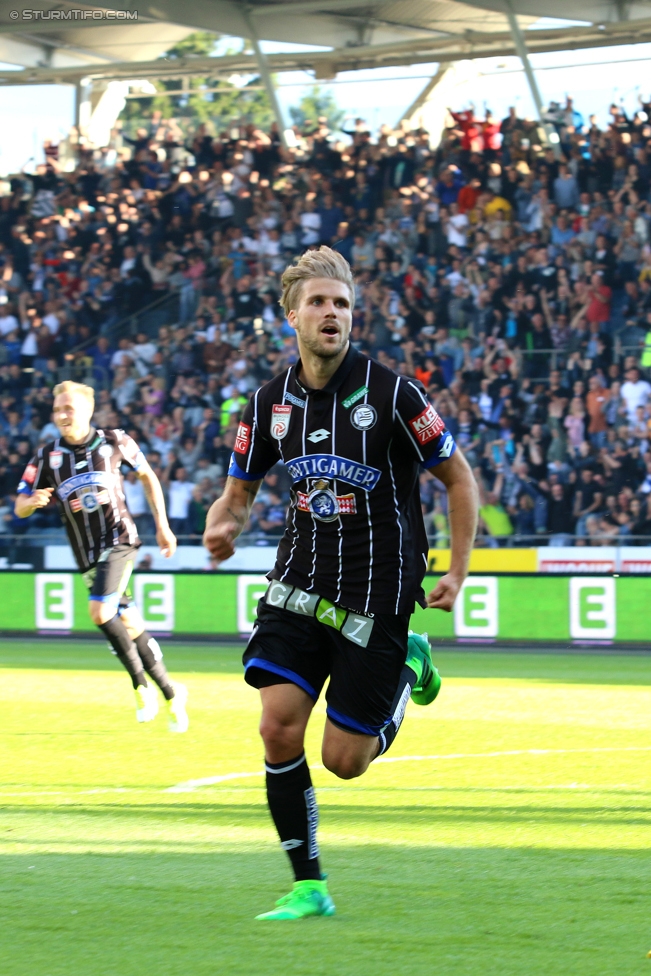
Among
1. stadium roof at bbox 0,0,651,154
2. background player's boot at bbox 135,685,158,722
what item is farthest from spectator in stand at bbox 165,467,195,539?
background player's boot at bbox 135,685,158,722

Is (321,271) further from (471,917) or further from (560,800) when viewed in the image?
Result: (560,800)

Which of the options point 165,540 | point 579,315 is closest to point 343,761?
point 165,540

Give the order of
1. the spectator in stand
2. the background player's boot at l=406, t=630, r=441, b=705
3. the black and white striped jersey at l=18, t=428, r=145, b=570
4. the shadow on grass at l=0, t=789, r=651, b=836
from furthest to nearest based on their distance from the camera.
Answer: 1. the spectator in stand
2. the black and white striped jersey at l=18, t=428, r=145, b=570
3. the shadow on grass at l=0, t=789, r=651, b=836
4. the background player's boot at l=406, t=630, r=441, b=705

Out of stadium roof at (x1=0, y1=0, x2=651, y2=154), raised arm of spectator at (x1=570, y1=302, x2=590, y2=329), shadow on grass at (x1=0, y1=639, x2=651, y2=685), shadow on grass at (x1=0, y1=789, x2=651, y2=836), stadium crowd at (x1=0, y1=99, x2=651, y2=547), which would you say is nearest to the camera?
shadow on grass at (x1=0, y1=789, x2=651, y2=836)

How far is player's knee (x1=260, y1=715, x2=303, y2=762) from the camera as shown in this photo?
5.05m

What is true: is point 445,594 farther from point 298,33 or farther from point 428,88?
point 298,33

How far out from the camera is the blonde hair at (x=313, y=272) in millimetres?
5090

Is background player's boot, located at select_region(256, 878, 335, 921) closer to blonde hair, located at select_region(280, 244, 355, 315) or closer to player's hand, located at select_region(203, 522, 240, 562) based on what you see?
player's hand, located at select_region(203, 522, 240, 562)

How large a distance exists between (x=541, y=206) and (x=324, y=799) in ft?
56.6

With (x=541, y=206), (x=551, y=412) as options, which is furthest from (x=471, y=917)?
(x=541, y=206)

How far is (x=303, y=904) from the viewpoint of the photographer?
495cm

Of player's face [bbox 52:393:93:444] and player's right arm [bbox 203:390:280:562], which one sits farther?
player's face [bbox 52:393:93:444]

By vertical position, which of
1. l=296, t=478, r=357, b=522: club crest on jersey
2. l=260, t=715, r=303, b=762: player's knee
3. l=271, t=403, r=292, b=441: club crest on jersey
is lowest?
l=260, t=715, r=303, b=762: player's knee

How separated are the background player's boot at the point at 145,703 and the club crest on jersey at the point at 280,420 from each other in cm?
546
